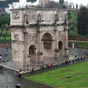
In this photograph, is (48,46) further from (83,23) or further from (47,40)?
(83,23)

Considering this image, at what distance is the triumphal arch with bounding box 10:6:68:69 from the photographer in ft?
164

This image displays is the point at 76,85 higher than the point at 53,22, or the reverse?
the point at 53,22

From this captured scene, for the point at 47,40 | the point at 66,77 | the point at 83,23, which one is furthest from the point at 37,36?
the point at 83,23

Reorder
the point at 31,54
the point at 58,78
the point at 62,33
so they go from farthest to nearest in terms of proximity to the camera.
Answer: the point at 62,33, the point at 31,54, the point at 58,78

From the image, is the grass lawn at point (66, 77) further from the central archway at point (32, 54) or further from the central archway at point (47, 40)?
the central archway at point (47, 40)

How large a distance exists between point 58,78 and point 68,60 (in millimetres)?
13755

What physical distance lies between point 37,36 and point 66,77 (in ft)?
37.5

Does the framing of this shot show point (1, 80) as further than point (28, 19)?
No

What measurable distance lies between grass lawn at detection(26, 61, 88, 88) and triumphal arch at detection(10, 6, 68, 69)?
5.46 m

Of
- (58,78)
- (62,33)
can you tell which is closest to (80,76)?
(58,78)

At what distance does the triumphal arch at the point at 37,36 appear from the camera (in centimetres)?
4991

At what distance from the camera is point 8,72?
49.0 metres

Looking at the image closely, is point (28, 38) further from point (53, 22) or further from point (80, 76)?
point (80, 76)

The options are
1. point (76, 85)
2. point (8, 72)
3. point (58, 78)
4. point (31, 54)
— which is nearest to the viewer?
point (76, 85)
